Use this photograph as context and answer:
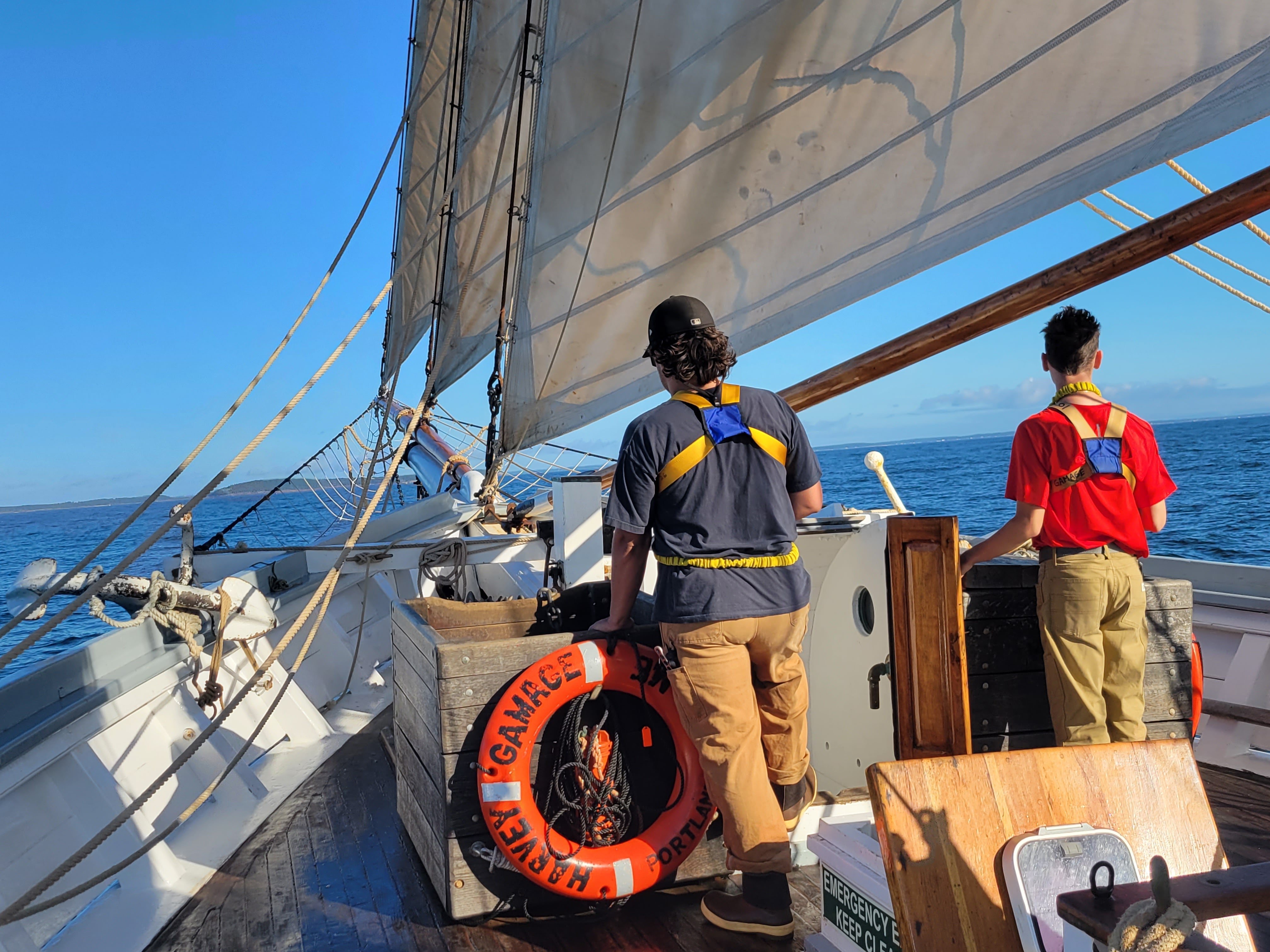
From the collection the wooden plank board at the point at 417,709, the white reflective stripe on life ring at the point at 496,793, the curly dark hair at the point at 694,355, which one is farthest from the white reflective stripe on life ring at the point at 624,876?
the curly dark hair at the point at 694,355

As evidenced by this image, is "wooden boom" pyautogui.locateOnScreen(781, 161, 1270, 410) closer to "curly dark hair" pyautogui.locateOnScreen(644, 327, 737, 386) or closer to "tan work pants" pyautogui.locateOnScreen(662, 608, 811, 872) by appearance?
"curly dark hair" pyautogui.locateOnScreen(644, 327, 737, 386)

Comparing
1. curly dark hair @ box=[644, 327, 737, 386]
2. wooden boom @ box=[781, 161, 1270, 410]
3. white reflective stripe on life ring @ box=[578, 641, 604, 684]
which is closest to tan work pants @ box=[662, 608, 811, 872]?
white reflective stripe on life ring @ box=[578, 641, 604, 684]

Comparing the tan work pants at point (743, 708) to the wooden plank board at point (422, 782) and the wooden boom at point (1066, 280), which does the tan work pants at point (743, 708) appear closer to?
the wooden plank board at point (422, 782)

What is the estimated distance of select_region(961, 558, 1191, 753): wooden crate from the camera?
2607mm

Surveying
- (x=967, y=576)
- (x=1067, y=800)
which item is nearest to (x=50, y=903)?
(x=1067, y=800)

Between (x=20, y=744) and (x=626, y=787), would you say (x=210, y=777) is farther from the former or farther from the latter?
(x=626, y=787)

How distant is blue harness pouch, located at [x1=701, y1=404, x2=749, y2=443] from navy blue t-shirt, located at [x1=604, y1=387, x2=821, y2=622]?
2cm

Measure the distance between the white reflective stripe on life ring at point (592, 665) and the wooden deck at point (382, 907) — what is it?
69cm

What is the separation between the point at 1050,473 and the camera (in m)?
2.45

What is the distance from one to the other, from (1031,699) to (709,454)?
52.0 inches

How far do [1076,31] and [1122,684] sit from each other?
2033mm

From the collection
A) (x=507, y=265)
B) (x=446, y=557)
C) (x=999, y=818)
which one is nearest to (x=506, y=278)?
(x=507, y=265)

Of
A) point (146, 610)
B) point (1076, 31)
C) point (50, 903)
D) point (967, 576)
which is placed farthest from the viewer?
point (146, 610)

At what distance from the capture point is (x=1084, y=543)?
2.44 m
